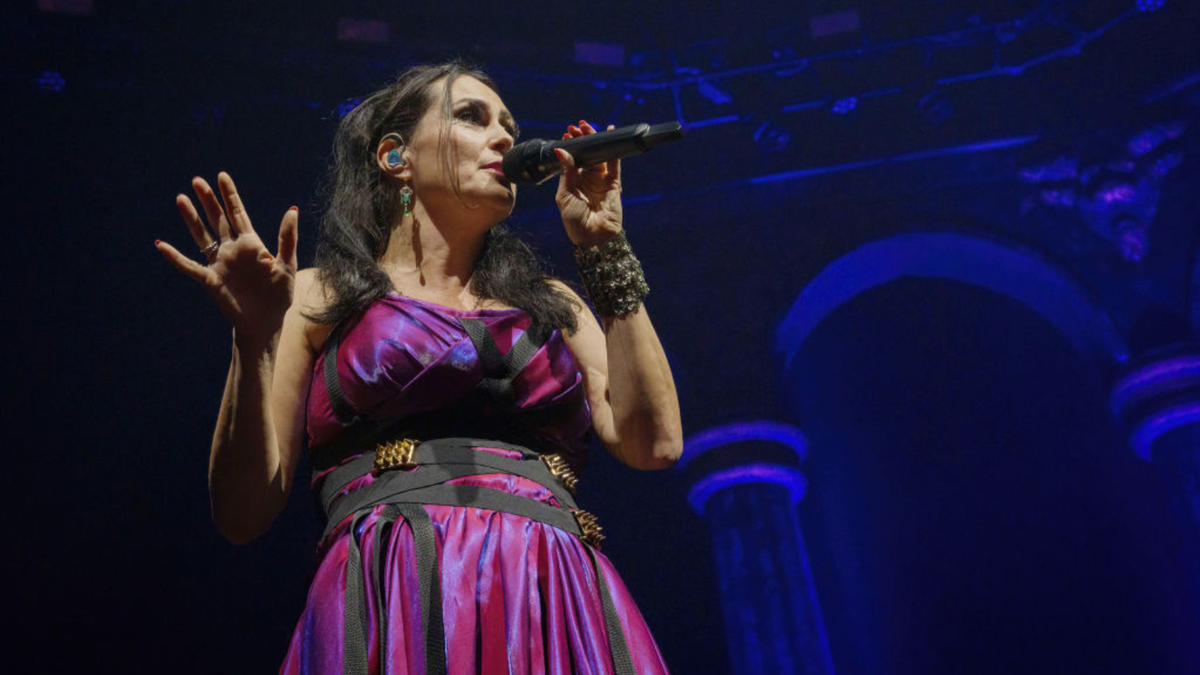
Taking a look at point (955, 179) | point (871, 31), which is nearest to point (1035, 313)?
point (955, 179)

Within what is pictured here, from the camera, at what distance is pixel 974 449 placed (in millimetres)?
2703

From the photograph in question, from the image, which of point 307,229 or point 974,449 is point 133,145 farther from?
point 974,449

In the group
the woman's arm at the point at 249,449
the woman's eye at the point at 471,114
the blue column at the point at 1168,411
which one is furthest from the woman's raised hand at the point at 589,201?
the blue column at the point at 1168,411

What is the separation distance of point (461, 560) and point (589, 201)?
442 millimetres

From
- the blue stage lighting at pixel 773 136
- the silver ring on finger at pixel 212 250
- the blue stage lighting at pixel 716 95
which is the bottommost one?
the silver ring on finger at pixel 212 250

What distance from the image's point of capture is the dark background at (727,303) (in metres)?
2.46

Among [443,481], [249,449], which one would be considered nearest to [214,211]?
[249,449]

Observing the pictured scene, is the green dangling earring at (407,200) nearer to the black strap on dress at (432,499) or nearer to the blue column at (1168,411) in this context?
the black strap on dress at (432,499)

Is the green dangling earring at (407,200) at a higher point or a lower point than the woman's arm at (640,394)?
higher

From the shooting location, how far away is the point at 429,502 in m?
1.04

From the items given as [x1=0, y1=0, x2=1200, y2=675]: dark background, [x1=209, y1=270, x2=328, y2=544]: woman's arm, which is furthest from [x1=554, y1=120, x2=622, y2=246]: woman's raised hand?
[x1=0, y1=0, x2=1200, y2=675]: dark background

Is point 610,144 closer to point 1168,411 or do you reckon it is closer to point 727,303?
point 727,303

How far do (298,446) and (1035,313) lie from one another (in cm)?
230

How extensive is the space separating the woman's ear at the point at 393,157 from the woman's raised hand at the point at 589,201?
315 mm
